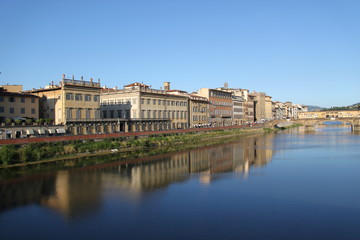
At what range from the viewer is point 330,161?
4022cm

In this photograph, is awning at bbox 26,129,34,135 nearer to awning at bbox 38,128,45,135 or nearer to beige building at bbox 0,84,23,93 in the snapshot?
awning at bbox 38,128,45,135

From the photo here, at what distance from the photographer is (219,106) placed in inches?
3718

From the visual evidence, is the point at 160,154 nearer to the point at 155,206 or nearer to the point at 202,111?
the point at 155,206

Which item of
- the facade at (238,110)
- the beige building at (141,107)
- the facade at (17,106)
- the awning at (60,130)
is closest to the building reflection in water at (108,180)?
the awning at (60,130)

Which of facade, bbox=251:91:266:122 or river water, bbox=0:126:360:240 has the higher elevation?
facade, bbox=251:91:266:122

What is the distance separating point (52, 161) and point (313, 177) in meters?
26.6

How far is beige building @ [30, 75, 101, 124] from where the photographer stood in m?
47.7

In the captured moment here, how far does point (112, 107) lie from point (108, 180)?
116 ft

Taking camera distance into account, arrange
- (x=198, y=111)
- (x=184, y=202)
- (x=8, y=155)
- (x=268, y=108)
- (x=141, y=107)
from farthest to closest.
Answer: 1. (x=268, y=108)
2. (x=198, y=111)
3. (x=141, y=107)
4. (x=8, y=155)
5. (x=184, y=202)

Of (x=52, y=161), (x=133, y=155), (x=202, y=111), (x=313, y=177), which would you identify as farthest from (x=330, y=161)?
(x=202, y=111)

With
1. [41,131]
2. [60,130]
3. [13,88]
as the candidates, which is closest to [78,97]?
[60,130]

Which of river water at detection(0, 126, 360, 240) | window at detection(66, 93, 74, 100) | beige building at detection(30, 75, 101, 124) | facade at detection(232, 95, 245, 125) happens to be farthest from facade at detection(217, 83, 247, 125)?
river water at detection(0, 126, 360, 240)

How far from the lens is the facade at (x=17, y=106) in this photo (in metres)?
43.8

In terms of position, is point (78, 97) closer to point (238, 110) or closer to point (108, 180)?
point (108, 180)
